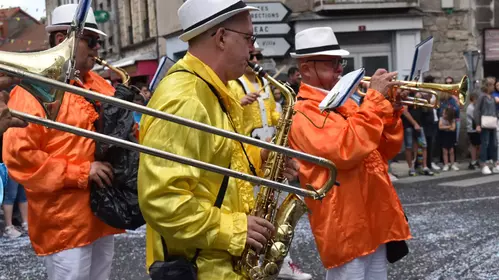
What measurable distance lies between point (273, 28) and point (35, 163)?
1309 centimetres

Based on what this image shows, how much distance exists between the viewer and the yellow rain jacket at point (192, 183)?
7.94 ft

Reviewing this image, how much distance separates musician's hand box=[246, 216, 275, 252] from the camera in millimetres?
2539

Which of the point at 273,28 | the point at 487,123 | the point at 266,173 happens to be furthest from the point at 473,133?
the point at 266,173

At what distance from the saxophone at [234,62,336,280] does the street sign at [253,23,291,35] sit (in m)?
→ 13.0

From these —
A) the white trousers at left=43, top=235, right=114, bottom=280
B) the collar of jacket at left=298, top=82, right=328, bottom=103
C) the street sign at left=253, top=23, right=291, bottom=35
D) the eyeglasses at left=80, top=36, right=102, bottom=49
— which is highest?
the eyeglasses at left=80, top=36, right=102, bottom=49

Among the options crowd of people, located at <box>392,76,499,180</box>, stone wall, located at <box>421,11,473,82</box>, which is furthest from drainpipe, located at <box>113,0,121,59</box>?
crowd of people, located at <box>392,76,499,180</box>

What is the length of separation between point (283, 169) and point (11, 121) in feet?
3.71

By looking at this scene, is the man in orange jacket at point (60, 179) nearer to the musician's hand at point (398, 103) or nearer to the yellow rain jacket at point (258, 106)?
the musician's hand at point (398, 103)

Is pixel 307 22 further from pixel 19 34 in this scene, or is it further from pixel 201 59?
pixel 19 34

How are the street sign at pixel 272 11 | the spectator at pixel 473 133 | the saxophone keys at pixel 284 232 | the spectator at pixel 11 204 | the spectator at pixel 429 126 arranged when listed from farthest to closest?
the street sign at pixel 272 11 < the spectator at pixel 473 133 < the spectator at pixel 429 126 < the spectator at pixel 11 204 < the saxophone keys at pixel 284 232

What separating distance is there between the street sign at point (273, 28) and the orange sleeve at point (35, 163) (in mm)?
12557

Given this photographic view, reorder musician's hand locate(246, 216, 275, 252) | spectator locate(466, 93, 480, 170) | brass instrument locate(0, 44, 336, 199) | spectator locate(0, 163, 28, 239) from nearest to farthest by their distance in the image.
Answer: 1. brass instrument locate(0, 44, 336, 199)
2. musician's hand locate(246, 216, 275, 252)
3. spectator locate(0, 163, 28, 239)
4. spectator locate(466, 93, 480, 170)

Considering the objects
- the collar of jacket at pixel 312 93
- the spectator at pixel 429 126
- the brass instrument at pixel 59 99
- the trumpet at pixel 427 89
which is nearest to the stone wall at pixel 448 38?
the spectator at pixel 429 126

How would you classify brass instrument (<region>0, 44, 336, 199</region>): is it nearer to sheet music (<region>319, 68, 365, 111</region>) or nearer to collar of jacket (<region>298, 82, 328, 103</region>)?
sheet music (<region>319, 68, 365, 111</region>)
